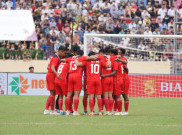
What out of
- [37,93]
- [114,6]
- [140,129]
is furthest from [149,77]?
[140,129]

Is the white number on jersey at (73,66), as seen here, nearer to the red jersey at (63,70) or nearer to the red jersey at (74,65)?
the red jersey at (74,65)

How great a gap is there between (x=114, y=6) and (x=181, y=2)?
4.14 m

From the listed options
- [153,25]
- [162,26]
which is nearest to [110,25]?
[153,25]

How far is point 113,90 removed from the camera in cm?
1484

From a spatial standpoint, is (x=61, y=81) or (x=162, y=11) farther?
(x=162, y=11)

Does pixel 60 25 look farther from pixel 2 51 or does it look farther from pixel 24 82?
pixel 24 82

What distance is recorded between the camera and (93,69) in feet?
47.2

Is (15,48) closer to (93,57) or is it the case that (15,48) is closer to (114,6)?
(114,6)

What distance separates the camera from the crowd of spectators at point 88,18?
96.6 feet

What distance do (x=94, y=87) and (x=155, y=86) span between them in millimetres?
10105

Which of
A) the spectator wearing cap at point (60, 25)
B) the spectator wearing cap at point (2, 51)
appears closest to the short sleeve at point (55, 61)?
the spectator wearing cap at point (2, 51)

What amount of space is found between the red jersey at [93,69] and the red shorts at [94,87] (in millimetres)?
113

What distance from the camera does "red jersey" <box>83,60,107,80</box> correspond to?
14375 millimetres

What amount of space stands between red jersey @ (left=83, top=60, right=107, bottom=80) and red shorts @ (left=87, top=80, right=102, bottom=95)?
0.11 meters
